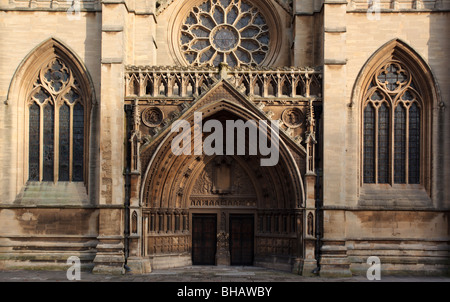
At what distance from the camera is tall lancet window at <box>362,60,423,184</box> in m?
21.3

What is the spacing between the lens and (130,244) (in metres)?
20.2

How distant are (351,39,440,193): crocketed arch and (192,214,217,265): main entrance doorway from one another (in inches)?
234

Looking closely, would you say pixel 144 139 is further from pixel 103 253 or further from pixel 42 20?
pixel 42 20

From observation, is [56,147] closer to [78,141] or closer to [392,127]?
[78,141]

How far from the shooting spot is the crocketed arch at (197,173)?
20.4 meters

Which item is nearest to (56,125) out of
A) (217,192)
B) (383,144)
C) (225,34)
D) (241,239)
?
(217,192)

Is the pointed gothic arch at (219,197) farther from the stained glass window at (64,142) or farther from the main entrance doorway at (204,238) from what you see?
the stained glass window at (64,142)

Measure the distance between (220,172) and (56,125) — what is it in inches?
249

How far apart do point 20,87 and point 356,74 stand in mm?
12247

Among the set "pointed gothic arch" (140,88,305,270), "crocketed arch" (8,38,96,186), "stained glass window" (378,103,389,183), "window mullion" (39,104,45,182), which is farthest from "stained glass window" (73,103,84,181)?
"stained glass window" (378,103,389,183)

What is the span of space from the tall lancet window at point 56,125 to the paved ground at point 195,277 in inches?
147

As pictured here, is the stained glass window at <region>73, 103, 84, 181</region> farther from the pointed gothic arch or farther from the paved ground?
the paved ground

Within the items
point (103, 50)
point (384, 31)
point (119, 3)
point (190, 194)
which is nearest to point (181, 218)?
point (190, 194)

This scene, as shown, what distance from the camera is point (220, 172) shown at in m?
22.2
